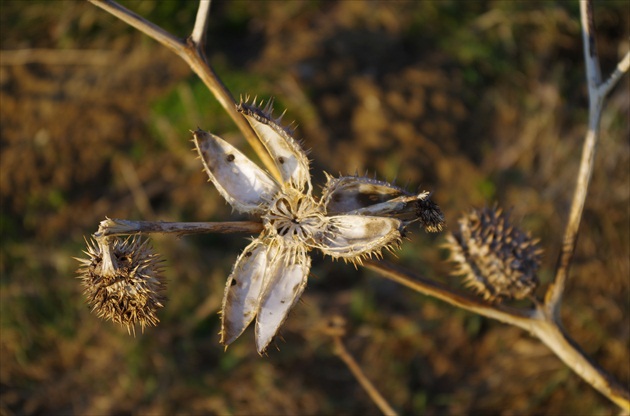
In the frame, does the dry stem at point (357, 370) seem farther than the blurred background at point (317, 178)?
No

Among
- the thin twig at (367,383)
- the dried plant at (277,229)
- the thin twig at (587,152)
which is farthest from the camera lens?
the thin twig at (367,383)

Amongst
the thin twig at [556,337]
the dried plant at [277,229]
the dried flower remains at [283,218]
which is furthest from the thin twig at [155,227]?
the thin twig at [556,337]

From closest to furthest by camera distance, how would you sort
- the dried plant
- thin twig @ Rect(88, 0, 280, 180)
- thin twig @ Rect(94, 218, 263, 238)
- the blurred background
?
thin twig @ Rect(94, 218, 263, 238)
the dried plant
thin twig @ Rect(88, 0, 280, 180)
the blurred background

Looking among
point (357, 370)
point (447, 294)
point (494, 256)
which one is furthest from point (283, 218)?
point (357, 370)

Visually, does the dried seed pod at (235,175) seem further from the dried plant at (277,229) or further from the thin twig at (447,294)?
the thin twig at (447,294)

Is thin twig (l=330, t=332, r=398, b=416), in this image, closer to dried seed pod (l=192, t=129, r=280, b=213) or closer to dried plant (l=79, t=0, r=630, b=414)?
dried plant (l=79, t=0, r=630, b=414)

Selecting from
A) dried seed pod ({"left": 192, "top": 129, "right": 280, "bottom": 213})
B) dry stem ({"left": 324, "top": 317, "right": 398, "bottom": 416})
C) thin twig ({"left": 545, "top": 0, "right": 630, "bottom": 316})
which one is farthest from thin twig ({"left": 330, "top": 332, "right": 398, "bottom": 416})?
dried seed pod ({"left": 192, "top": 129, "right": 280, "bottom": 213})

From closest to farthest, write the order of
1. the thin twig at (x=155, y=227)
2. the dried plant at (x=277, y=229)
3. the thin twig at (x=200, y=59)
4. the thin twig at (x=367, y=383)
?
the thin twig at (x=155, y=227) → the dried plant at (x=277, y=229) → the thin twig at (x=200, y=59) → the thin twig at (x=367, y=383)

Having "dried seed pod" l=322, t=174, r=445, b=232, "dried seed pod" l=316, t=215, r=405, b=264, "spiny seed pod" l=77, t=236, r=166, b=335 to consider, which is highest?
"dried seed pod" l=322, t=174, r=445, b=232
